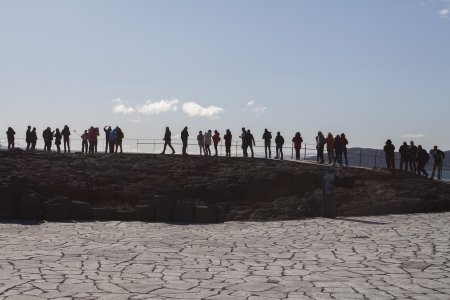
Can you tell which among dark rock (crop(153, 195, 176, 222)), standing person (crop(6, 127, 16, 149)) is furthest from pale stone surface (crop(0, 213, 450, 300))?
standing person (crop(6, 127, 16, 149))

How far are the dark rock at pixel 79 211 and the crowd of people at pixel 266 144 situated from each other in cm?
1442

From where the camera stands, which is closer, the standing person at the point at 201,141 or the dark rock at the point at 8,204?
the dark rock at the point at 8,204

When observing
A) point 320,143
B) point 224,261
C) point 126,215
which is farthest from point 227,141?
point 224,261

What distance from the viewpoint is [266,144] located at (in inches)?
1312

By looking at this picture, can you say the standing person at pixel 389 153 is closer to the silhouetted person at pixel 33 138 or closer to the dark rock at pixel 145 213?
the dark rock at pixel 145 213

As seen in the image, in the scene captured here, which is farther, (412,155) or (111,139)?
(111,139)

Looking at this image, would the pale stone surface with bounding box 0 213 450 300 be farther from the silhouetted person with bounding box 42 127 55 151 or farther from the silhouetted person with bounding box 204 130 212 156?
the silhouetted person with bounding box 42 127 55 151

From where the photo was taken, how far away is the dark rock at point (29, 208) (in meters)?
18.3

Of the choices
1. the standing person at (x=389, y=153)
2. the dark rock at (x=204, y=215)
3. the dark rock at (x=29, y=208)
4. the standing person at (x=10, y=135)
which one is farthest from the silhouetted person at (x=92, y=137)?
the dark rock at (x=204, y=215)

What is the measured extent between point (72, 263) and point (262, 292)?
4.05 metres

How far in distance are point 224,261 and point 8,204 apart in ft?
32.3

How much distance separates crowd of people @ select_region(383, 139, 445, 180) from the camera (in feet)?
91.8

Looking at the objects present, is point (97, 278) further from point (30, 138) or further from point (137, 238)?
point (30, 138)

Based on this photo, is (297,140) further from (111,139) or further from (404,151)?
(111,139)
